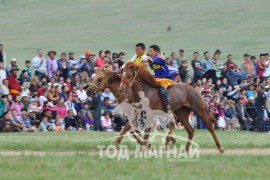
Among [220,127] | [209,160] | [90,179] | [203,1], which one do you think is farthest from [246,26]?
[90,179]

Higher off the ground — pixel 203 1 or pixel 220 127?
pixel 203 1

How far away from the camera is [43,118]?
79.4 feet

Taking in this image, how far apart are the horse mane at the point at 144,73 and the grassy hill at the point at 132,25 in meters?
18.5

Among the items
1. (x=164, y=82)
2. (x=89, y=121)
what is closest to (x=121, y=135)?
(x=164, y=82)

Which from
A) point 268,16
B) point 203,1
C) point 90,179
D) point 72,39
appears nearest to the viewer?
point 90,179

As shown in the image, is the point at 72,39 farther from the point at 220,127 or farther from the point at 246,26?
the point at 220,127

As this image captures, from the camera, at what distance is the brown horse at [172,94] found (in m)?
17.1

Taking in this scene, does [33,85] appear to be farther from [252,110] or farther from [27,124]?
[252,110]

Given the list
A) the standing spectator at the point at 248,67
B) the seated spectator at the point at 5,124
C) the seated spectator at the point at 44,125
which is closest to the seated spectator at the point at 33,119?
the seated spectator at the point at 44,125

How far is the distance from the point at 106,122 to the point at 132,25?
1757 cm

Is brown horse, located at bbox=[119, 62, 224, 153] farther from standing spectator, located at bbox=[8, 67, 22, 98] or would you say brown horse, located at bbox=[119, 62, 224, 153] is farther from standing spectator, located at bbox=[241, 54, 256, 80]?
standing spectator, located at bbox=[241, 54, 256, 80]

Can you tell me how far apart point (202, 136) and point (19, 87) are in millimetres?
5833

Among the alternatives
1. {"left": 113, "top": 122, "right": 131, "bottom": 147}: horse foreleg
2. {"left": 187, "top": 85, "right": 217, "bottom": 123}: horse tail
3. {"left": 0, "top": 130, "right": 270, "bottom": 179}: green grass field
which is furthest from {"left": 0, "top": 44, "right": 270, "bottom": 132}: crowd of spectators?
{"left": 0, "top": 130, "right": 270, "bottom": 179}: green grass field

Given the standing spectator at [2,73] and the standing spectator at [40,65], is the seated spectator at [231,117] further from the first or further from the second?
the standing spectator at [2,73]
